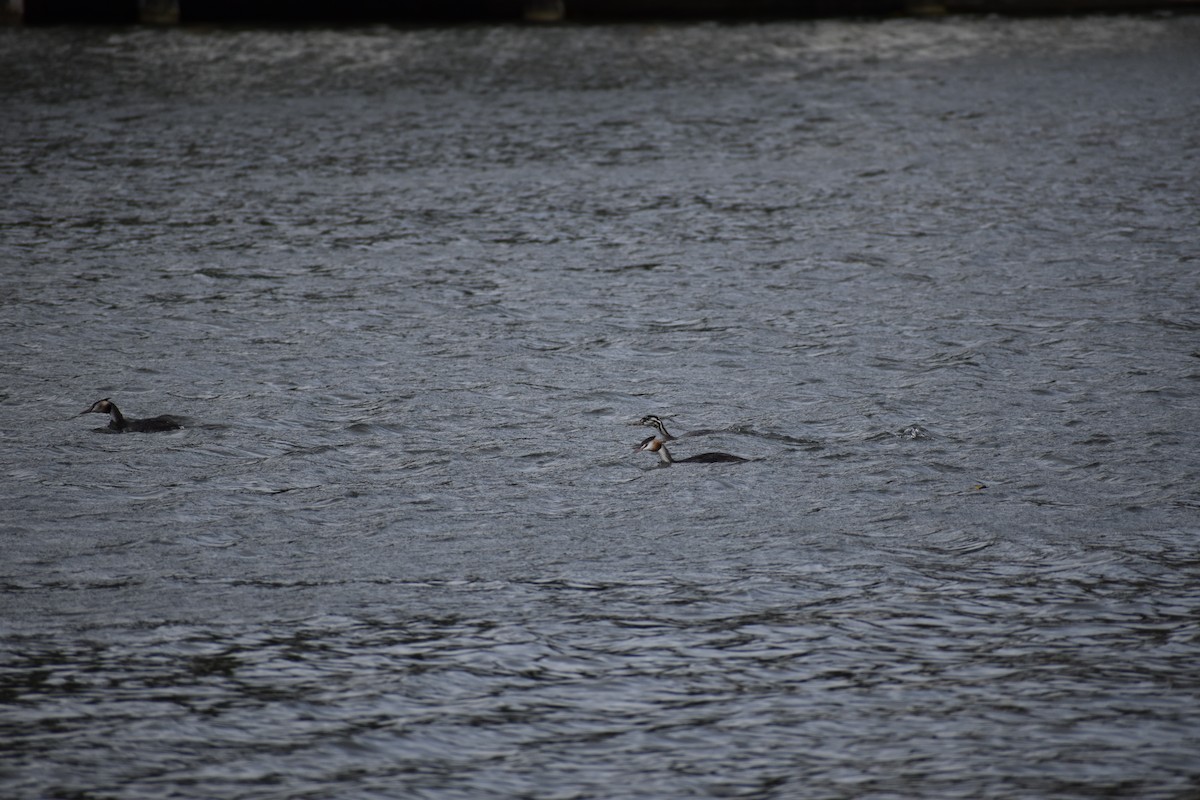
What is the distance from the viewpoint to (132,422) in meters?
8.25

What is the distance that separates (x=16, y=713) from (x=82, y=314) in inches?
218

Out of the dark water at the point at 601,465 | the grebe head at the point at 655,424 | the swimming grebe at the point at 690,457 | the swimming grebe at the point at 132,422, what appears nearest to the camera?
the dark water at the point at 601,465

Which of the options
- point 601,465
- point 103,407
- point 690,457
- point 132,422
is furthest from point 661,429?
point 103,407

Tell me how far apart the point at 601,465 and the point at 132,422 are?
2.53 m

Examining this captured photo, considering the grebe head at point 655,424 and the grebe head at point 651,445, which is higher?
the grebe head at point 655,424

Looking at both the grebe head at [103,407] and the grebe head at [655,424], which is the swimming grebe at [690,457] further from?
the grebe head at [103,407]

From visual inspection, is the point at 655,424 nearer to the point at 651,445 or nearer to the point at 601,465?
the point at 651,445

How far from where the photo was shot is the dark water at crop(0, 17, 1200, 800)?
5.25 metres

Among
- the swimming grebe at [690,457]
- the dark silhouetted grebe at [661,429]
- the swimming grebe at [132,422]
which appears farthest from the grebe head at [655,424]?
the swimming grebe at [132,422]

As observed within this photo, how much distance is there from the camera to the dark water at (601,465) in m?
5.25

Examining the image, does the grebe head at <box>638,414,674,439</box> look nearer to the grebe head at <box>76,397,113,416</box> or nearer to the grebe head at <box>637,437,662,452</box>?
the grebe head at <box>637,437,662,452</box>

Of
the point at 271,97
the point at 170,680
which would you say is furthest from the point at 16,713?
the point at 271,97

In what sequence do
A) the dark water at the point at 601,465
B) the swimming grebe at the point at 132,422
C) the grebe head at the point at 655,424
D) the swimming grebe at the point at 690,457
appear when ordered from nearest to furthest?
the dark water at the point at 601,465, the swimming grebe at the point at 690,457, the grebe head at the point at 655,424, the swimming grebe at the point at 132,422

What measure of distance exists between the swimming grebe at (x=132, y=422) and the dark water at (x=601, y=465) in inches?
4.3
